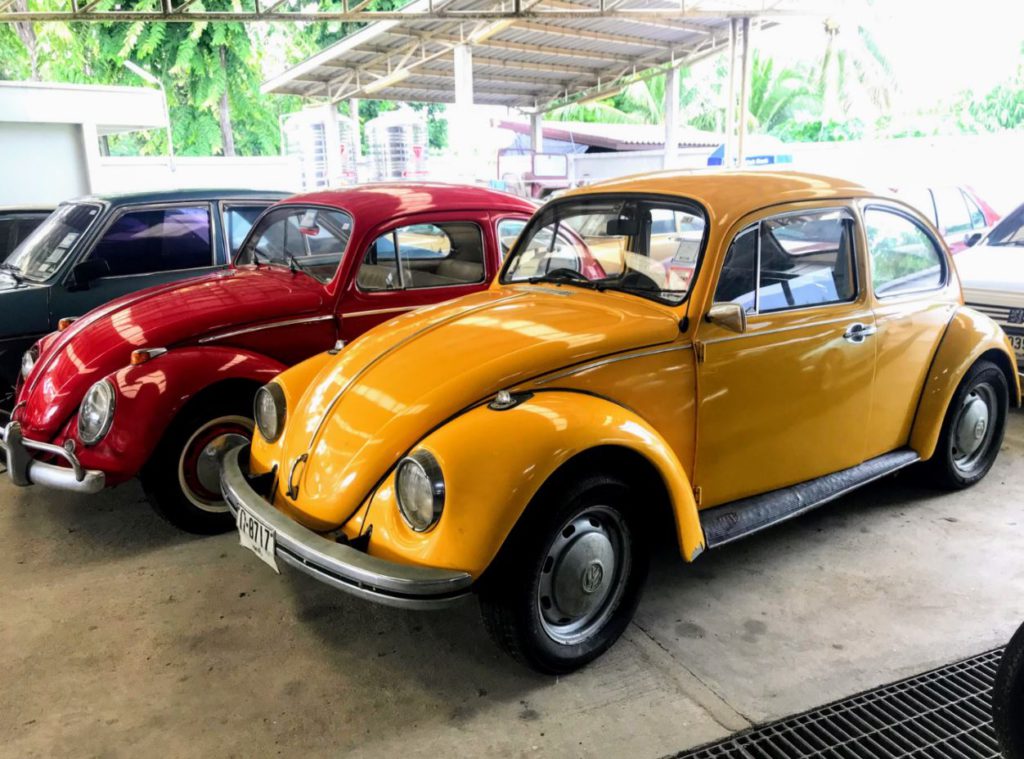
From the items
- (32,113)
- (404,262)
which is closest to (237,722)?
(404,262)

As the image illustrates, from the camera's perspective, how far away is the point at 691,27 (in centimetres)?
1512

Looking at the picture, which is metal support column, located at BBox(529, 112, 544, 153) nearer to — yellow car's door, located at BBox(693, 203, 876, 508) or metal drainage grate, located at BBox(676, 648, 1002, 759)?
yellow car's door, located at BBox(693, 203, 876, 508)

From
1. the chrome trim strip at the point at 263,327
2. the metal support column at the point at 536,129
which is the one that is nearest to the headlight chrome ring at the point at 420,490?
the chrome trim strip at the point at 263,327

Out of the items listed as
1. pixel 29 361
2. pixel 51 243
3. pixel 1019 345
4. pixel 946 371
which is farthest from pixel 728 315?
pixel 51 243

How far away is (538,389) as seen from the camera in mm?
2855

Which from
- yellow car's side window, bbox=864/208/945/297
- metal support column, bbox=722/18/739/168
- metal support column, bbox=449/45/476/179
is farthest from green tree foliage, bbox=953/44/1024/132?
yellow car's side window, bbox=864/208/945/297

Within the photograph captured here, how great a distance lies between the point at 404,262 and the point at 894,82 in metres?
27.3

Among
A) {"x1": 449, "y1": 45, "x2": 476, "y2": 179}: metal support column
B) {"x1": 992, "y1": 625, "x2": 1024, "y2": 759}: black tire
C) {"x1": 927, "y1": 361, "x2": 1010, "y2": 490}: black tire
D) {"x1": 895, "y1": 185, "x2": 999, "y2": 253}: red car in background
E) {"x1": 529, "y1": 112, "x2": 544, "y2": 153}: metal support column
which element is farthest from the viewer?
{"x1": 529, "y1": 112, "x2": 544, "y2": 153}: metal support column

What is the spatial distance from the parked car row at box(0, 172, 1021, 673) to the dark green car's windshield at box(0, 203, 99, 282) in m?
1.06

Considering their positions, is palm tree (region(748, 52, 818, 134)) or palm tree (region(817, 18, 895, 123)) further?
palm tree (region(748, 52, 818, 134))

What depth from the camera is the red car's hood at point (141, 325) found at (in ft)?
12.8

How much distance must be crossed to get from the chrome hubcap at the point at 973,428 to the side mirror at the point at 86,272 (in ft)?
17.9

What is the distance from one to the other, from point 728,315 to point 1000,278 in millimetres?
3881

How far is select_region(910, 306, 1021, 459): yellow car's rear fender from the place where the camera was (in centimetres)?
406
